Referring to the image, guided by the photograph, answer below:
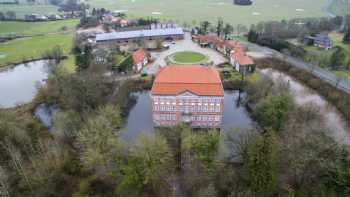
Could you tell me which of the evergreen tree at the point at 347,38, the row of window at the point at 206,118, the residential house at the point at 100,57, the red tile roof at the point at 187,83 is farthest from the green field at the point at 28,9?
the evergreen tree at the point at 347,38

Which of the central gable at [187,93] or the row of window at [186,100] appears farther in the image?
the row of window at [186,100]

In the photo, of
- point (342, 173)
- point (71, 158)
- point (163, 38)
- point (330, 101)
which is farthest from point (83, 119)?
point (163, 38)

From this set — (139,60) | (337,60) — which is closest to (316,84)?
(337,60)

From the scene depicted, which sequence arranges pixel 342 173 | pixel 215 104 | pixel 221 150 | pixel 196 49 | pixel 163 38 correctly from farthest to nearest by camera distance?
pixel 163 38 < pixel 196 49 < pixel 215 104 < pixel 221 150 < pixel 342 173

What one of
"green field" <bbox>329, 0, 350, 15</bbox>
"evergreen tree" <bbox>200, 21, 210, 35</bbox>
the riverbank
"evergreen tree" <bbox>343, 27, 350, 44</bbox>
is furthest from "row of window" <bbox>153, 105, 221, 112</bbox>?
"green field" <bbox>329, 0, 350, 15</bbox>

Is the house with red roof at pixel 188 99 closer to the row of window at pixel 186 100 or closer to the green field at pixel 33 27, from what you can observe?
the row of window at pixel 186 100

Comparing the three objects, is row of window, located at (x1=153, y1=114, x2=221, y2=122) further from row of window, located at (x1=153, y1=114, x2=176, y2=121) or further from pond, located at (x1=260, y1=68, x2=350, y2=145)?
pond, located at (x1=260, y1=68, x2=350, y2=145)

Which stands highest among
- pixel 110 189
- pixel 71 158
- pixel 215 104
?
pixel 215 104

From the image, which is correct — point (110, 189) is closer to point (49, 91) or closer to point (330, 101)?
point (49, 91)
